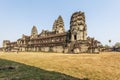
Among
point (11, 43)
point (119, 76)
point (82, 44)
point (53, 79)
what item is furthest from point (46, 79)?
point (11, 43)

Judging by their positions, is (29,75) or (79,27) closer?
(29,75)

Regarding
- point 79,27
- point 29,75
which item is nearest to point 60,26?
point 79,27

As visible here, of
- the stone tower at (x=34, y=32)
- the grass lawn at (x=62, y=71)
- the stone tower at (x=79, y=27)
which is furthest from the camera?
the stone tower at (x=34, y=32)

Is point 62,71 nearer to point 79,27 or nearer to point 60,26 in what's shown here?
point 79,27

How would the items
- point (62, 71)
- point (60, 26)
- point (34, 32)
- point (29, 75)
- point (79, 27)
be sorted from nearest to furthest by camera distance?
point (29, 75), point (62, 71), point (79, 27), point (60, 26), point (34, 32)

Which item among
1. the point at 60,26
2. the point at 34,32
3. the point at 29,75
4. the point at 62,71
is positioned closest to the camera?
the point at 29,75

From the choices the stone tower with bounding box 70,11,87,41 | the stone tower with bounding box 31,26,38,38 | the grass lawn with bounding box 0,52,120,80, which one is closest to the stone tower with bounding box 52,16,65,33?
the stone tower with bounding box 31,26,38,38

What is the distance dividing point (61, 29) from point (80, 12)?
2809 centimetres

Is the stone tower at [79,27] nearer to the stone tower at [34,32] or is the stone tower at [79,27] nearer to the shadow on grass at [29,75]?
the stone tower at [34,32]

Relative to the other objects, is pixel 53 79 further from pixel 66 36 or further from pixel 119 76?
pixel 66 36

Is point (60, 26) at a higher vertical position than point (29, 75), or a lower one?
higher

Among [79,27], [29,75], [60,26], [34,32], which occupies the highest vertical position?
[60,26]

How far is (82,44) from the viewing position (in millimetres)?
51781

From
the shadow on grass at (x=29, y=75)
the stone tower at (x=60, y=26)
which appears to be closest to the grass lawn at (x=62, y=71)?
the shadow on grass at (x=29, y=75)
